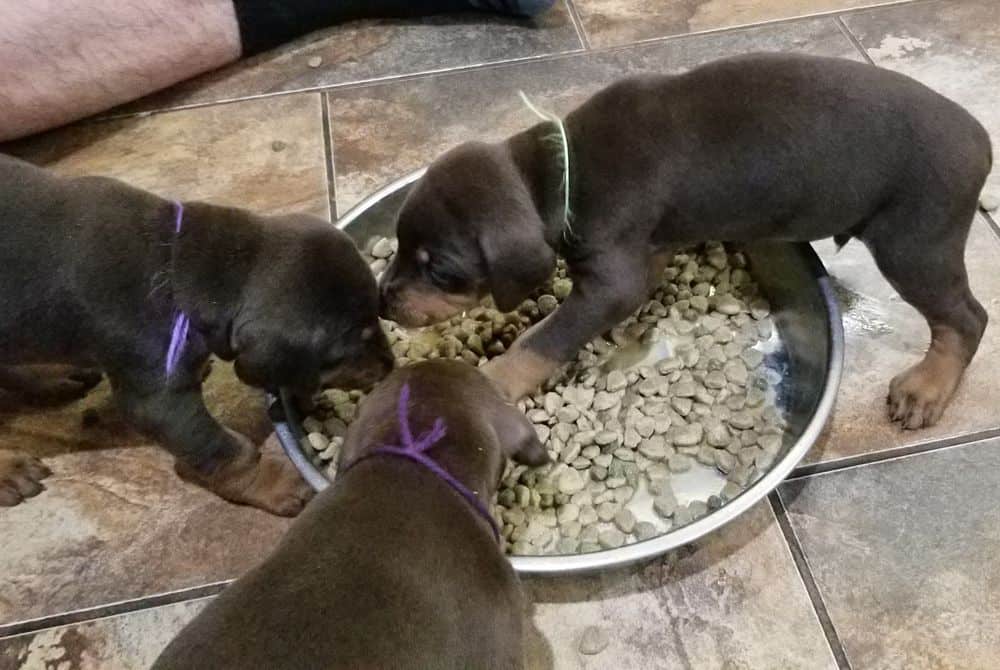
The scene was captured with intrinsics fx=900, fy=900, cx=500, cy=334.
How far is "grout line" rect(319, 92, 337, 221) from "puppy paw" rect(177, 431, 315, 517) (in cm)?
94

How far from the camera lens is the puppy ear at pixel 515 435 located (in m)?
1.72

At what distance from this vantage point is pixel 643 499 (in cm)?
229

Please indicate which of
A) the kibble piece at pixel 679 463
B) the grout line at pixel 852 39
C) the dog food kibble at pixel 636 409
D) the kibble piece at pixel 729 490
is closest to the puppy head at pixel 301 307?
the dog food kibble at pixel 636 409

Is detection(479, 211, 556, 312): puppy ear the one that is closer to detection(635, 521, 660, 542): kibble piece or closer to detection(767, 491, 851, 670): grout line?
detection(635, 521, 660, 542): kibble piece

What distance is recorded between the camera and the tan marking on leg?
2.31m

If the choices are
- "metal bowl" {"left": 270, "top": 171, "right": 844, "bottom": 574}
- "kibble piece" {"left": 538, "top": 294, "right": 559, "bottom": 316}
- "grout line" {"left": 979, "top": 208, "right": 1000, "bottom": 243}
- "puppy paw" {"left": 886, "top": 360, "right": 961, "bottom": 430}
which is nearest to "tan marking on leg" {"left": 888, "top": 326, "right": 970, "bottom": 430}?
"puppy paw" {"left": 886, "top": 360, "right": 961, "bottom": 430}

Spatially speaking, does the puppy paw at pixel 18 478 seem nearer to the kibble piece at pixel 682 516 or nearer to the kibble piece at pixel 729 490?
the kibble piece at pixel 682 516

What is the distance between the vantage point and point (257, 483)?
2.22 metres

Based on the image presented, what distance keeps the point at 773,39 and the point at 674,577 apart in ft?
7.06

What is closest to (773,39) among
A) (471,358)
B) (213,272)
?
(471,358)

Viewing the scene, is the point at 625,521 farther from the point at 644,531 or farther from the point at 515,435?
the point at 515,435

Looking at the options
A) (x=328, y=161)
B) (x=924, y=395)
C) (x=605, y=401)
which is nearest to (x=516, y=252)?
(x=605, y=401)

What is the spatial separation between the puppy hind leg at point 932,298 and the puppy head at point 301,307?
48.7 inches

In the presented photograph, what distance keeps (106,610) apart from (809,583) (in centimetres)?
166
